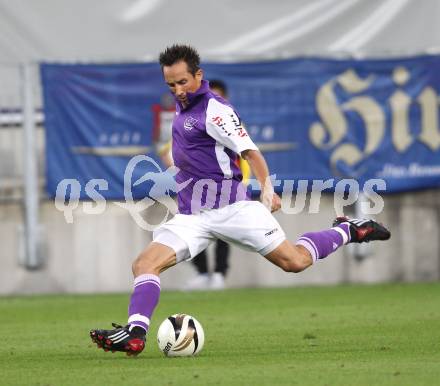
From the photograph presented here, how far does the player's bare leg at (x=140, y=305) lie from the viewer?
794 centimetres

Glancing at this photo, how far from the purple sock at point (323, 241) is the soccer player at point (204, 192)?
148mm

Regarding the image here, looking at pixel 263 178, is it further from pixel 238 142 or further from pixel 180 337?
pixel 180 337

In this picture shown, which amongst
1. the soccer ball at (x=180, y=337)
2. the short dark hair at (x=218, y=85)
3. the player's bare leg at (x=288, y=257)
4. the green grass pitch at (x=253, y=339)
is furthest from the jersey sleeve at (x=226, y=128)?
the short dark hair at (x=218, y=85)

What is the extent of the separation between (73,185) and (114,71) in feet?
4.85

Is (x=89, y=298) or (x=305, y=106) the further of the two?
(x=305, y=106)

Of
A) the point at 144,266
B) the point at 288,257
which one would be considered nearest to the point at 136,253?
the point at 288,257

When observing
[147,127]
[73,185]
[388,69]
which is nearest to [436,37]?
[388,69]

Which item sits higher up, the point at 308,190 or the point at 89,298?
the point at 308,190

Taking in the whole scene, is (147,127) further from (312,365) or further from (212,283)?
(312,365)

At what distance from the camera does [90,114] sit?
50.3 feet

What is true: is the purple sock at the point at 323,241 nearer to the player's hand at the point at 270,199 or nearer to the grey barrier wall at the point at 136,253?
the player's hand at the point at 270,199

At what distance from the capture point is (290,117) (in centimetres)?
1571

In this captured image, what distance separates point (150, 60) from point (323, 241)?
22.6 feet

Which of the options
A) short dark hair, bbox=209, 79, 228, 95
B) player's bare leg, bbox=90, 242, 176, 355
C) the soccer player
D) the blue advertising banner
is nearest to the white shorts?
the soccer player
